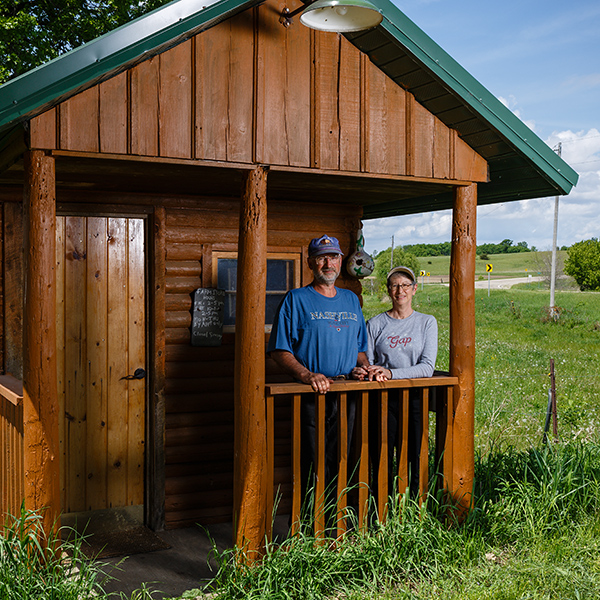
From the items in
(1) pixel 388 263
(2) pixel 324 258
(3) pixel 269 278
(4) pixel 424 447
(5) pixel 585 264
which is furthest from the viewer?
(5) pixel 585 264

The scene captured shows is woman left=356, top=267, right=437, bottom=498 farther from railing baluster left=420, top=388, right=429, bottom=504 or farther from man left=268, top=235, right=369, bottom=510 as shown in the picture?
man left=268, top=235, right=369, bottom=510

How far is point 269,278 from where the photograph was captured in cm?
609

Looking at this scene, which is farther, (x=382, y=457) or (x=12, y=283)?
(x=12, y=283)

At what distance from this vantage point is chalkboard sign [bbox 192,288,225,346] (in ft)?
18.7

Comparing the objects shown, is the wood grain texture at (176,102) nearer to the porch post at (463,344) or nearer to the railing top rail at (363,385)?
the railing top rail at (363,385)

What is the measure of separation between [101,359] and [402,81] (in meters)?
3.26

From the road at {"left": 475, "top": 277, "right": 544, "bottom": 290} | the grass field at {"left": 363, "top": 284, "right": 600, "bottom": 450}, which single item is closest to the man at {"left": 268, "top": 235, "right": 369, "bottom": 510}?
the grass field at {"left": 363, "top": 284, "right": 600, "bottom": 450}

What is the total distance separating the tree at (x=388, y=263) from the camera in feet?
169

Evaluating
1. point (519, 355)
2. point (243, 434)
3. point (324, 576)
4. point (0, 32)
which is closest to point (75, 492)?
point (243, 434)

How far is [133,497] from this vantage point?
5664mm

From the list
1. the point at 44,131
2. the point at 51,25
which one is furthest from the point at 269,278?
the point at 51,25

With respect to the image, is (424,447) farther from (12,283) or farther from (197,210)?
(12,283)

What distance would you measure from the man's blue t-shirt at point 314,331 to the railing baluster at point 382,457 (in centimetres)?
35

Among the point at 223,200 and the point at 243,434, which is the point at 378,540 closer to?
the point at 243,434
